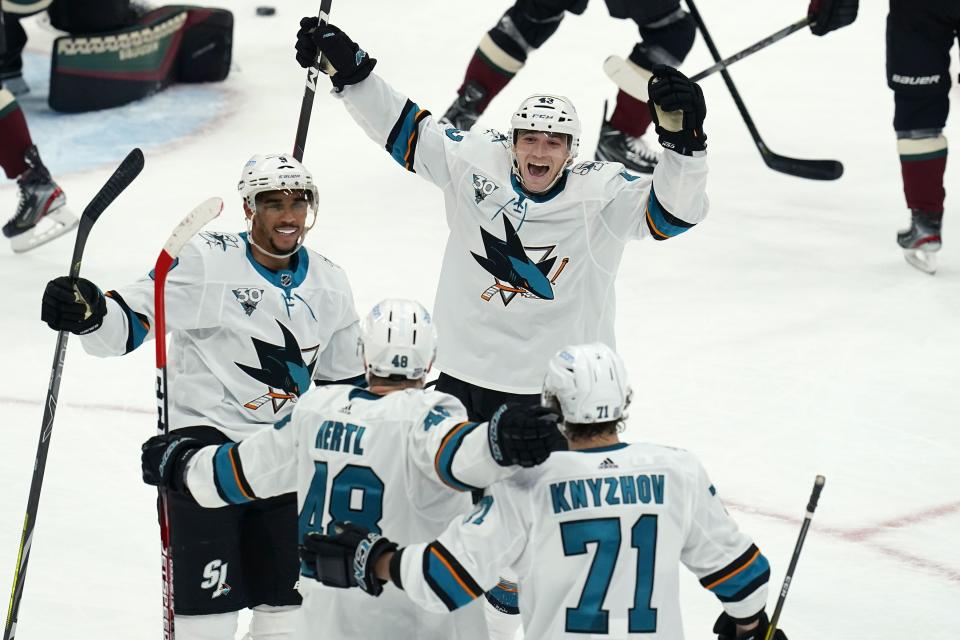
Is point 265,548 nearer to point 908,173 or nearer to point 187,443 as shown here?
point 187,443

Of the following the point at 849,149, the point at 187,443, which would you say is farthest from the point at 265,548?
the point at 849,149

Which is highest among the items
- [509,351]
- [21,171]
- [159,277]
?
[159,277]

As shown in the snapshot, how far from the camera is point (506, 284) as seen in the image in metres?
3.48

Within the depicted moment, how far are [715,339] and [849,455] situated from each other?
103cm

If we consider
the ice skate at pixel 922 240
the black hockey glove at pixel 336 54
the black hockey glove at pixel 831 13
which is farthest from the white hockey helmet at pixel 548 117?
the ice skate at pixel 922 240

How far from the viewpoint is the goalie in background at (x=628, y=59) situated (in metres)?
6.25

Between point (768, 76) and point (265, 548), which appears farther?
point (768, 76)

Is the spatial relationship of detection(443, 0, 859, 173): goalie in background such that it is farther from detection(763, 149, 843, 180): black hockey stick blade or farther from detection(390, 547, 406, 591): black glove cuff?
detection(390, 547, 406, 591): black glove cuff

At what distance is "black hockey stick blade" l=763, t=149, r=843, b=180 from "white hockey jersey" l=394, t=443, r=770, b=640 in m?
4.08

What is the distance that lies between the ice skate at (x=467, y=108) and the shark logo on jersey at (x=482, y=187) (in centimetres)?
307

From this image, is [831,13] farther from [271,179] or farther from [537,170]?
[271,179]

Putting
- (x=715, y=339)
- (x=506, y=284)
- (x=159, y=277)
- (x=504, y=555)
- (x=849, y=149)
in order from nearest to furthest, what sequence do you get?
1. (x=504, y=555)
2. (x=159, y=277)
3. (x=506, y=284)
4. (x=715, y=339)
5. (x=849, y=149)

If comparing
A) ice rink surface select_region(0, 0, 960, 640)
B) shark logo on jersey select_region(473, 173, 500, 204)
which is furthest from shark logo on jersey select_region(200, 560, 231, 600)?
shark logo on jersey select_region(473, 173, 500, 204)

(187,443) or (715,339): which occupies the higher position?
(187,443)
